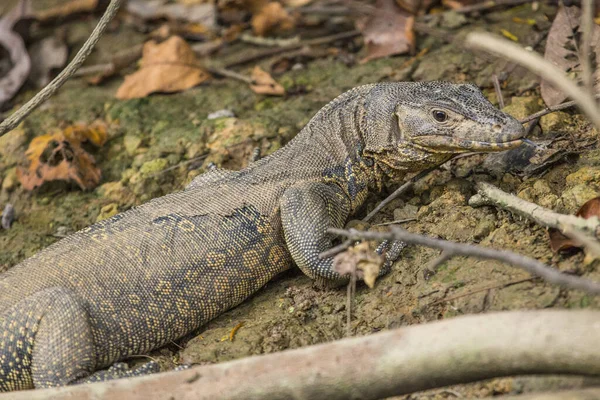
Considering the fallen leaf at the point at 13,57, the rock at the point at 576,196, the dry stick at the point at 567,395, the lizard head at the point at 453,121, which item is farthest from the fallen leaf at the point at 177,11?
the dry stick at the point at 567,395

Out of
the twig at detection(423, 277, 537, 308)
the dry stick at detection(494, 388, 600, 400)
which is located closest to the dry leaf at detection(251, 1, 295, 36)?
the twig at detection(423, 277, 537, 308)

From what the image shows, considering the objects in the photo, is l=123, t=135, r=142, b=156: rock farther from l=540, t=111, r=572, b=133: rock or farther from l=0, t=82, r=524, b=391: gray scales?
l=540, t=111, r=572, b=133: rock

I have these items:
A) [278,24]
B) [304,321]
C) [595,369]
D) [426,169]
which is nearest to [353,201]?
[426,169]

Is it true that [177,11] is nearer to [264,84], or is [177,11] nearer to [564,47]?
[264,84]

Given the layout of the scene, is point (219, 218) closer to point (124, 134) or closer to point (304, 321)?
point (304, 321)

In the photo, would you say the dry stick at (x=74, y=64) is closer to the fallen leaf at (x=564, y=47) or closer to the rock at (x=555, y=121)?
the rock at (x=555, y=121)

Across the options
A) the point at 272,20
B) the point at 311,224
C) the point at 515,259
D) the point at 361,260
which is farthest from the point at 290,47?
the point at 515,259
